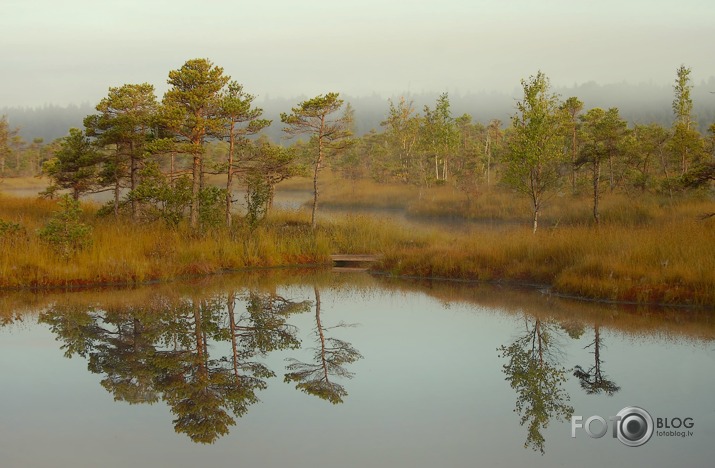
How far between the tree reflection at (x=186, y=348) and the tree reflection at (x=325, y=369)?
46 cm

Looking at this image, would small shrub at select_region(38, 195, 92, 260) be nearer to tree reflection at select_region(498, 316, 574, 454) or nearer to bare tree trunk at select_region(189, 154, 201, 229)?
bare tree trunk at select_region(189, 154, 201, 229)

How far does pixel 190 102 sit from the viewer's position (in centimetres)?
1909

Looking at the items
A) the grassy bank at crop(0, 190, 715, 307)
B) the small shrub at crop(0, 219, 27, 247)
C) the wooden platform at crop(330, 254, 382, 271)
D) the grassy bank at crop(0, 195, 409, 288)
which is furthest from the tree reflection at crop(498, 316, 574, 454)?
the small shrub at crop(0, 219, 27, 247)

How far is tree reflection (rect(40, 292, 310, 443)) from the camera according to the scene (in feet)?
24.1

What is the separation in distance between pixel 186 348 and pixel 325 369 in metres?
2.37

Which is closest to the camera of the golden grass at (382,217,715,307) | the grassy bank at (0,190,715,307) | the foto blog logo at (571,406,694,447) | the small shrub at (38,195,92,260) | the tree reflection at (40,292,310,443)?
the foto blog logo at (571,406,694,447)

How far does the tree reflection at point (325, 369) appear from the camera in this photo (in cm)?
791

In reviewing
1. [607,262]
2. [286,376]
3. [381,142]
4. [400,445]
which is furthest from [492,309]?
[381,142]

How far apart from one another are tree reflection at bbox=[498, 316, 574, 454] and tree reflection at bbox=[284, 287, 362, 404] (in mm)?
2228

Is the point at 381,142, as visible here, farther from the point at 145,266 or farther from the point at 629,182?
the point at 145,266

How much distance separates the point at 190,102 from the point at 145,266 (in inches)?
226

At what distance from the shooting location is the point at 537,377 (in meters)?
8.21

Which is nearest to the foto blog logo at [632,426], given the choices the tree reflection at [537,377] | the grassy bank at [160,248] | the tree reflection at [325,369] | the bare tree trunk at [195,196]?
the tree reflection at [537,377]

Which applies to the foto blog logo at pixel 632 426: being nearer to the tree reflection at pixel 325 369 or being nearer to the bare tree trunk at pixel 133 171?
the tree reflection at pixel 325 369
